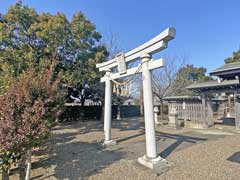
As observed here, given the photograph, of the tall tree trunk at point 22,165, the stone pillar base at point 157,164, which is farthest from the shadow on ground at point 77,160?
the stone pillar base at point 157,164

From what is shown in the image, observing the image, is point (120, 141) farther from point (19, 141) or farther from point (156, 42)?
point (19, 141)

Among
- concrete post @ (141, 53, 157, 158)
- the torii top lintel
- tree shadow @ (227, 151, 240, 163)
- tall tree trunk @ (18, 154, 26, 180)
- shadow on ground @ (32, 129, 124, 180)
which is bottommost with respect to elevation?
shadow on ground @ (32, 129, 124, 180)

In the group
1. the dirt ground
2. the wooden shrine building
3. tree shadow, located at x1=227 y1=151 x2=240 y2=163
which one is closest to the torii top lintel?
the dirt ground

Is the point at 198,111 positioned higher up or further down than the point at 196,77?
further down

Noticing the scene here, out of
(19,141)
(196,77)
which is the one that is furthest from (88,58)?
(196,77)

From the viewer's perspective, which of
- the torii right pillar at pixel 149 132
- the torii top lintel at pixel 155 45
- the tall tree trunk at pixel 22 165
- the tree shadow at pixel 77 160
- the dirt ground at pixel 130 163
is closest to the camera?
the tall tree trunk at pixel 22 165

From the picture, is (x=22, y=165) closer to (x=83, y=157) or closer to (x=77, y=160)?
(x=77, y=160)

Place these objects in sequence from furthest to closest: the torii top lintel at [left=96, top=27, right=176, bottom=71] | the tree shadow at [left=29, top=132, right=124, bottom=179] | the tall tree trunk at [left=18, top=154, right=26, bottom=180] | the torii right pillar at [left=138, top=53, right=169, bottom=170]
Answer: the torii right pillar at [left=138, top=53, right=169, bottom=170] < the tree shadow at [left=29, top=132, right=124, bottom=179] < the torii top lintel at [left=96, top=27, right=176, bottom=71] < the tall tree trunk at [left=18, top=154, right=26, bottom=180]

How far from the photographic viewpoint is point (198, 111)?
1291 centimetres

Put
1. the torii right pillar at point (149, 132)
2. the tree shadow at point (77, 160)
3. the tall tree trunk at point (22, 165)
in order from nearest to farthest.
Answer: the tall tree trunk at point (22, 165) < the tree shadow at point (77, 160) < the torii right pillar at point (149, 132)

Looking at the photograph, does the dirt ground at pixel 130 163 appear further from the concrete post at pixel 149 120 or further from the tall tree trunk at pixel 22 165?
the concrete post at pixel 149 120

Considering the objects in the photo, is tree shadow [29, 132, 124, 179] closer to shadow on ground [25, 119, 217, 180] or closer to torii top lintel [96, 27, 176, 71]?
shadow on ground [25, 119, 217, 180]

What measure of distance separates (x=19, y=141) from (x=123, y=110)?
19.1 metres

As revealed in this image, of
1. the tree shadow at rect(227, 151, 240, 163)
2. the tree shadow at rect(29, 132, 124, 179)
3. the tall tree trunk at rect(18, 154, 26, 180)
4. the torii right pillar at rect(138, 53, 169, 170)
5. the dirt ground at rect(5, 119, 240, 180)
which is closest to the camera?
the tall tree trunk at rect(18, 154, 26, 180)
